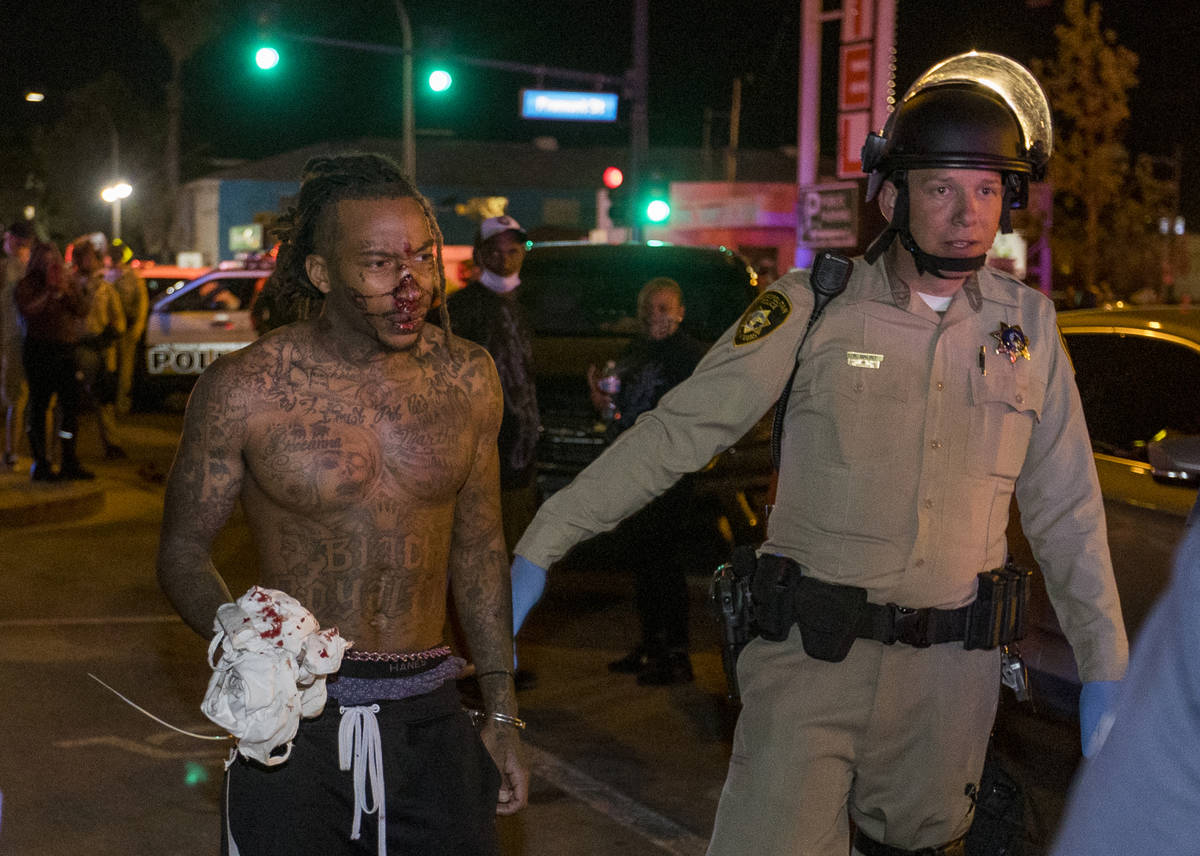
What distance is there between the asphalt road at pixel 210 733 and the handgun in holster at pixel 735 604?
2.59ft

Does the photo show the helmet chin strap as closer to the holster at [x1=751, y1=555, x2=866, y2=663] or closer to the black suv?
the holster at [x1=751, y1=555, x2=866, y2=663]

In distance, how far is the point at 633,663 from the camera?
745 centimetres

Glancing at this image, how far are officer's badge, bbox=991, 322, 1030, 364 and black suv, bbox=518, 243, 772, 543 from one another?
192 inches

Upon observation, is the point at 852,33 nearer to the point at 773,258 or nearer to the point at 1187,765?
the point at 1187,765

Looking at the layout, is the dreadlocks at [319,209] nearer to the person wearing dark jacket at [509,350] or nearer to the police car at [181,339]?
the person wearing dark jacket at [509,350]

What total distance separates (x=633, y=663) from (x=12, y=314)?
7.01 m

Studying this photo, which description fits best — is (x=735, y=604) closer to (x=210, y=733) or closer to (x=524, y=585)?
(x=524, y=585)

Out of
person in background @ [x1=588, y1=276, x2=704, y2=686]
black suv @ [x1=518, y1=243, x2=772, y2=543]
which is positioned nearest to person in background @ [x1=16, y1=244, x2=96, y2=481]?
black suv @ [x1=518, y1=243, x2=772, y2=543]

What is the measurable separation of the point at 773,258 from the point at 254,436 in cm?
4363

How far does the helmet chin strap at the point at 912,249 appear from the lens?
3.33 m

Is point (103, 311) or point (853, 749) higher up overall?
point (103, 311)

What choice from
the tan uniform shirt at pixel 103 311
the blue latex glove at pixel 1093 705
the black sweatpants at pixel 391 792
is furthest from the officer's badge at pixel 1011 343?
the tan uniform shirt at pixel 103 311

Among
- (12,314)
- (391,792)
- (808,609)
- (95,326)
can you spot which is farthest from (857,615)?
(95,326)

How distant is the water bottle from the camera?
7.72 metres
